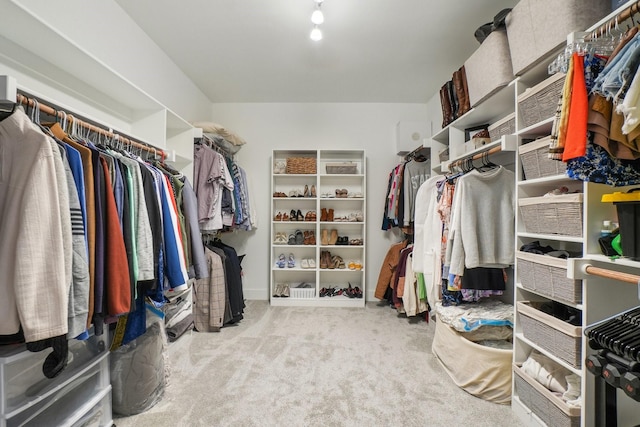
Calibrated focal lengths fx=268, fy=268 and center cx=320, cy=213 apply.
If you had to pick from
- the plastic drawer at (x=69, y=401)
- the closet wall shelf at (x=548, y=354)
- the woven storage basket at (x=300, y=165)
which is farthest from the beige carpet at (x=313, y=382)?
the woven storage basket at (x=300, y=165)

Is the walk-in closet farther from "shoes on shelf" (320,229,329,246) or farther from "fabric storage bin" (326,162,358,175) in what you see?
"fabric storage bin" (326,162,358,175)

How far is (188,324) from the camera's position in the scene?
2.30 meters

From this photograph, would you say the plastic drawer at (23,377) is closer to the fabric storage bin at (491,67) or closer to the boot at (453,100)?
the fabric storage bin at (491,67)

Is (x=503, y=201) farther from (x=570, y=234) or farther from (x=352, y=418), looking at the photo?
(x=352, y=418)

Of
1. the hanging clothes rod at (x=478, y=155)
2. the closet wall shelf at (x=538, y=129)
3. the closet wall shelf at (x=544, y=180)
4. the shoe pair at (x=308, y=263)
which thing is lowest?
the shoe pair at (x=308, y=263)

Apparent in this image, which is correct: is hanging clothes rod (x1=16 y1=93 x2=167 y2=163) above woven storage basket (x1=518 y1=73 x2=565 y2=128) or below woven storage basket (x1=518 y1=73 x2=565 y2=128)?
below

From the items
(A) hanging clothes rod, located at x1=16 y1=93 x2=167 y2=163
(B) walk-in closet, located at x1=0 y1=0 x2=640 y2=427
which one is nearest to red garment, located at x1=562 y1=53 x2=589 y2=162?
(B) walk-in closet, located at x1=0 y1=0 x2=640 y2=427

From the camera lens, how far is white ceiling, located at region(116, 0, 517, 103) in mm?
1805

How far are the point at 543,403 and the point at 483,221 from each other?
954 mm

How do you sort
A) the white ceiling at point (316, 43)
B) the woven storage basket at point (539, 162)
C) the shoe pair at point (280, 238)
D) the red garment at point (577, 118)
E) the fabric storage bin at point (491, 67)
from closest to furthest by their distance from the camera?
the red garment at point (577, 118) < the woven storage basket at point (539, 162) < the fabric storage bin at point (491, 67) < the white ceiling at point (316, 43) < the shoe pair at point (280, 238)

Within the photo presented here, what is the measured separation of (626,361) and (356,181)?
2.87 meters

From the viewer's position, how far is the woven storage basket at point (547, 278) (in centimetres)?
116

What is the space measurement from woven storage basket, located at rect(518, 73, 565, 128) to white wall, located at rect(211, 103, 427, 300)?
6.53ft

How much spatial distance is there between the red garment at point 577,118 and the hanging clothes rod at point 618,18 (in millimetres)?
228
